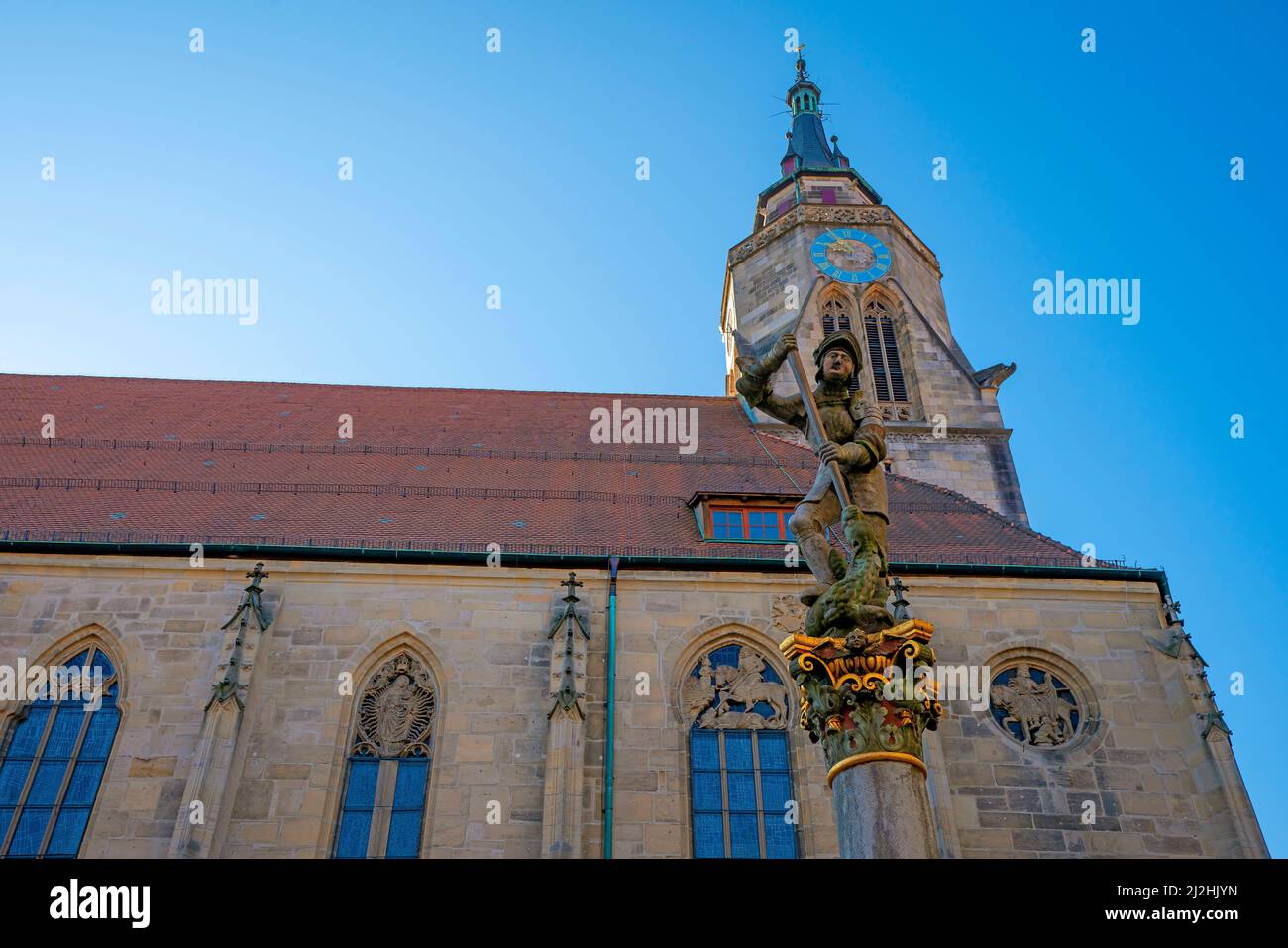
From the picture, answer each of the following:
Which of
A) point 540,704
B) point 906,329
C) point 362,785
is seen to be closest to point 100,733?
point 362,785

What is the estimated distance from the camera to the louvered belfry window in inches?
867

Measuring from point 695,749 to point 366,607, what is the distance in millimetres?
4026

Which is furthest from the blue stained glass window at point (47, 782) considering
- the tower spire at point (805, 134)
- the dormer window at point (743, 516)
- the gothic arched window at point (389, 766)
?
the tower spire at point (805, 134)

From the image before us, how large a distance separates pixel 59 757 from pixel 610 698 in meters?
5.61

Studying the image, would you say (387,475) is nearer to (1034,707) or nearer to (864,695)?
(1034,707)

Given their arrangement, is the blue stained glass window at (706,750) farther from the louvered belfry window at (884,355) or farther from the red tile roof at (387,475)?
the louvered belfry window at (884,355)

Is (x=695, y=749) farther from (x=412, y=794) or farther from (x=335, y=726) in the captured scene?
(x=335, y=726)

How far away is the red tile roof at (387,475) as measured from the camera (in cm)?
1473

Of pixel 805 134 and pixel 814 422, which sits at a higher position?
pixel 805 134

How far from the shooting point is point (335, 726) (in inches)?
492

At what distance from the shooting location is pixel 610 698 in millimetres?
12648

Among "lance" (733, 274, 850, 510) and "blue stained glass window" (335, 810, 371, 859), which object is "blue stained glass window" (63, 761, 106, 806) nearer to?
"blue stained glass window" (335, 810, 371, 859)

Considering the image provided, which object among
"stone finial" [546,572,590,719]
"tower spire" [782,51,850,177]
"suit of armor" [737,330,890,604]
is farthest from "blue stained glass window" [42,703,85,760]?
"tower spire" [782,51,850,177]
